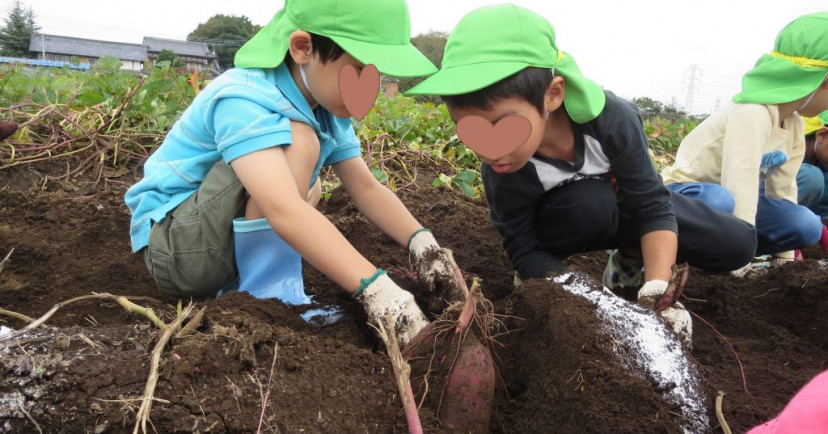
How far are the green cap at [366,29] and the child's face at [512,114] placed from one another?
0.48 feet

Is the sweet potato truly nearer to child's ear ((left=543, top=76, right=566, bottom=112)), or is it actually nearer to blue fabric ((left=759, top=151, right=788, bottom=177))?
child's ear ((left=543, top=76, right=566, bottom=112))

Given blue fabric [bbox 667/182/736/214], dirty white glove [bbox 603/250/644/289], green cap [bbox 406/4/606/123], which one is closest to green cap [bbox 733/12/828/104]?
blue fabric [bbox 667/182/736/214]

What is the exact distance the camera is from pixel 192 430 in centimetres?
95

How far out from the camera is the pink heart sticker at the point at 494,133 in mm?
1479

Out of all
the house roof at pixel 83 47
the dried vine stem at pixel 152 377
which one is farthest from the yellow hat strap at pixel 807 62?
the house roof at pixel 83 47

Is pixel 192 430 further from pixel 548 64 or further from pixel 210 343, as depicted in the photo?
pixel 548 64

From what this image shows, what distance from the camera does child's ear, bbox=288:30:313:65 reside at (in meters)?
1.53

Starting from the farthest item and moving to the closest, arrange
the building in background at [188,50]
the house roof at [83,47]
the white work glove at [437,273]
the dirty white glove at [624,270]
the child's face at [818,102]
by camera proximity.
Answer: the house roof at [83,47] → the building in background at [188,50] → the child's face at [818,102] → the dirty white glove at [624,270] → the white work glove at [437,273]

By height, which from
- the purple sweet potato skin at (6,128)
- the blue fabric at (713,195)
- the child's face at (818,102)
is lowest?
the purple sweet potato skin at (6,128)

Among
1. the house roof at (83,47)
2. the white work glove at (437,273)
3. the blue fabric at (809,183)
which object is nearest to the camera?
the white work glove at (437,273)

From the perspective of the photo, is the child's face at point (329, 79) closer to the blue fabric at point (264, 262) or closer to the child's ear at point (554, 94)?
the blue fabric at point (264, 262)

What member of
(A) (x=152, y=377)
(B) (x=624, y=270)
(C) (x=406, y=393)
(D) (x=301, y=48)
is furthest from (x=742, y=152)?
(A) (x=152, y=377)

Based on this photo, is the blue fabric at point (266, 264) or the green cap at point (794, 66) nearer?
the blue fabric at point (266, 264)

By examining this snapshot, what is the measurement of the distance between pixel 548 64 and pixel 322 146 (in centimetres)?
71
